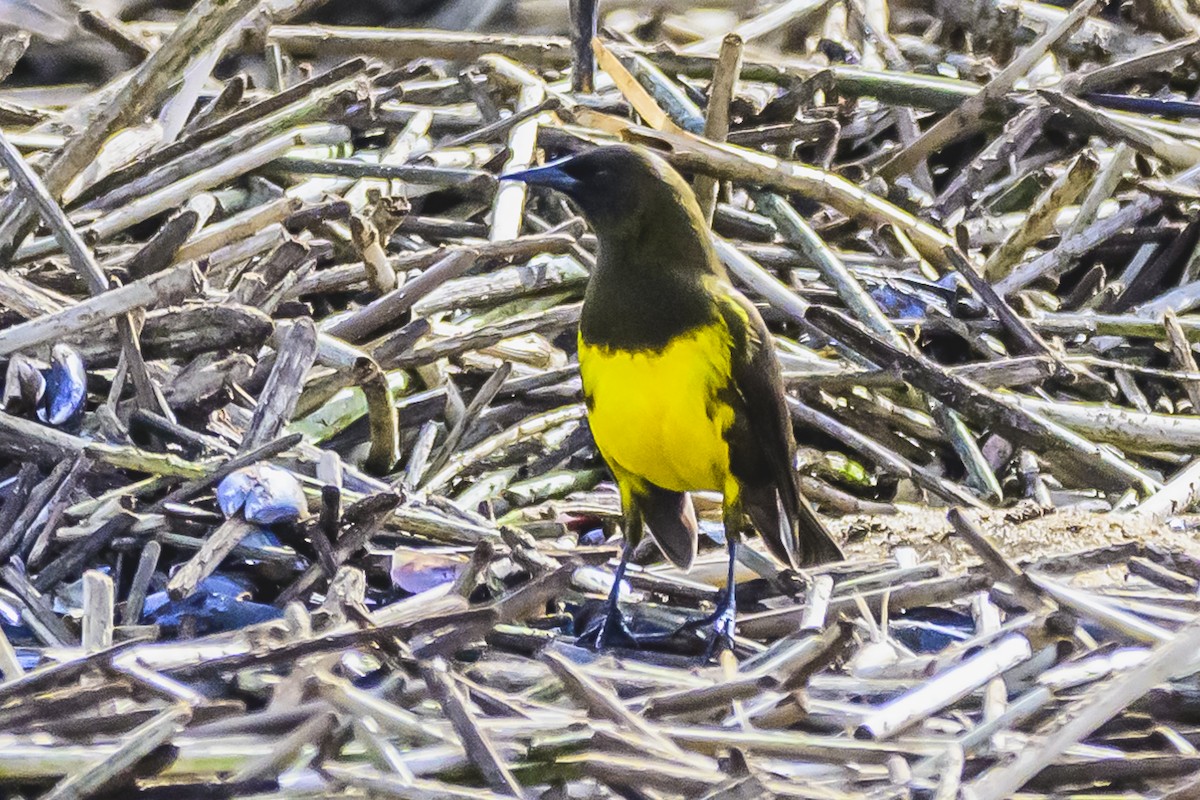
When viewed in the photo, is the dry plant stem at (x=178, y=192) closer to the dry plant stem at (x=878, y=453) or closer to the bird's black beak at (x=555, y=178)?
the bird's black beak at (x=555, y=178)

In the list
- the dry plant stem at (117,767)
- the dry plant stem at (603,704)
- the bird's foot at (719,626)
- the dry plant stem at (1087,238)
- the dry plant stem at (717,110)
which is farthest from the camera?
the dry plant stem at (1087,238)

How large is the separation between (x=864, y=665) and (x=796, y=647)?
0.56ft

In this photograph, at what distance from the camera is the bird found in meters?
4.02

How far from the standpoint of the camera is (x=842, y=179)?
550 centimetres

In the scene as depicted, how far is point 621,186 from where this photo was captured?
404cm

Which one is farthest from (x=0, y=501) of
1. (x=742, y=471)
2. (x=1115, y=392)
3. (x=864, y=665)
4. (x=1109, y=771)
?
(x=1115, y=392)

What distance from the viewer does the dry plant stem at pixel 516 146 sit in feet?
17.3

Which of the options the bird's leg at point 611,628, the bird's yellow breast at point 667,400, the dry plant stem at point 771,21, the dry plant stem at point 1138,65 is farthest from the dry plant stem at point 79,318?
the dry plant stem at point 1138,65

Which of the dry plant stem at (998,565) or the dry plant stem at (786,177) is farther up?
the dry plant stem at (786,177)

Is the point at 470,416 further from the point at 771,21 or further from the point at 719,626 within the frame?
the point at 771,21

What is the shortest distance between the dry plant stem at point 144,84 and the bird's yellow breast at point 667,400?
1.49 m

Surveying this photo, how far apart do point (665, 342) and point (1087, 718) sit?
65.9 inches

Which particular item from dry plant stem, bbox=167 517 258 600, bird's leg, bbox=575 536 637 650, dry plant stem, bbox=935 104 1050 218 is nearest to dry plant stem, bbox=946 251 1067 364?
dry plant stem, bbox=935 104 1050 218

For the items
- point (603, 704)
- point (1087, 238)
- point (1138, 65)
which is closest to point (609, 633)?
point (603, 704)
